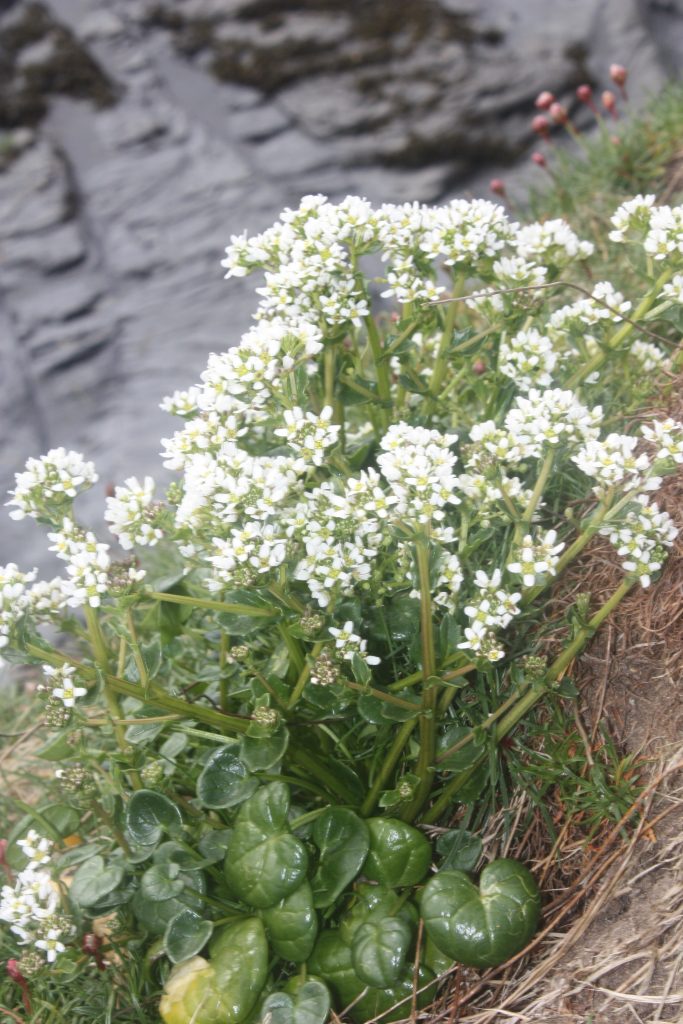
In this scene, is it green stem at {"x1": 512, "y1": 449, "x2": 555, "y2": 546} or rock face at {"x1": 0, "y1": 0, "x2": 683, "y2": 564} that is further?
rock face at {"x1": 0, "y1": 0, "x2": 683, "y2": 564}

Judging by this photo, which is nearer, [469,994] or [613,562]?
[469,994]

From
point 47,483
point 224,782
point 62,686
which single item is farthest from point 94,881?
point 47,483

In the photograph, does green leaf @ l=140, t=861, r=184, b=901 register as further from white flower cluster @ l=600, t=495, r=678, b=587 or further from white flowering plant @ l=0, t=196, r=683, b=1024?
white flower cluster @ l=600, t=495, r=678, b=587

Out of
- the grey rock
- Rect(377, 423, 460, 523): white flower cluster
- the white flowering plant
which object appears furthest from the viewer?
the grey rock

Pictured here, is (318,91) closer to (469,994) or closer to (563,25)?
(563,25)

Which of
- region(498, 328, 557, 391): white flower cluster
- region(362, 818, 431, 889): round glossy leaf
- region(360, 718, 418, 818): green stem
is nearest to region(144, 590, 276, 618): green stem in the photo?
region(360, 718, 418, 818): green stem

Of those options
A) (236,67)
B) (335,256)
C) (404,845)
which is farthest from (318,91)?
(404,845)
